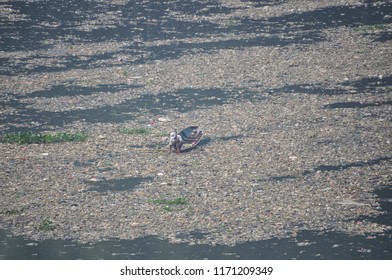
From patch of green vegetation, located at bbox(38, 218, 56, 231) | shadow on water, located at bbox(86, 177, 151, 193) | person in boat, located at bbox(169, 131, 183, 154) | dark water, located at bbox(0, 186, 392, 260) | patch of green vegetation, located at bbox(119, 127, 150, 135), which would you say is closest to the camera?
dark water, located at bbox(0, 186, 392, 260)

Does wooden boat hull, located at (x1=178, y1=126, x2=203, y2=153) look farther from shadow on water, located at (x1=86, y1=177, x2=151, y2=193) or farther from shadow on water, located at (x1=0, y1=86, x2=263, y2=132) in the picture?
shadow on water, located at (x1=0, y1=86, x2=263, y2=132)

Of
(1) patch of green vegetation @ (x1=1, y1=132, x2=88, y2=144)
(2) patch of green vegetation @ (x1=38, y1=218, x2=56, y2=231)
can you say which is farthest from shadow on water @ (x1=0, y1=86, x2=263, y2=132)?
(2) patch of green vegetation @ (x1=38, y1=218, x2=56, y2=231)

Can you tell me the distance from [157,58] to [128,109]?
140 inches

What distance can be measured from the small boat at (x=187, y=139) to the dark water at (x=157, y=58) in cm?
125

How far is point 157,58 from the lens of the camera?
58.4 feet

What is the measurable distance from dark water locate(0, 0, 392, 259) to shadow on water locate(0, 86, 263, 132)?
0.02m

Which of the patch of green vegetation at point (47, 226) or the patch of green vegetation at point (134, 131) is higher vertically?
the patch of green vegetation at point (134, 131)

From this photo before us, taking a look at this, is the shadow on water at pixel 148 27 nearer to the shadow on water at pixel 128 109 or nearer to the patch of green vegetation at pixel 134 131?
the shadow on water at pixel 128 109

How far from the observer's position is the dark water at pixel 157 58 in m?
8.93

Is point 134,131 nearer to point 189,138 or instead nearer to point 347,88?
point 189,138

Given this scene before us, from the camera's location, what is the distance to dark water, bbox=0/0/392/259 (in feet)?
29.3

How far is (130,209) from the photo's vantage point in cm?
1014

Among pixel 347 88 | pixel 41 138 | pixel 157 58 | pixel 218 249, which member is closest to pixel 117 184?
pixel 41 138

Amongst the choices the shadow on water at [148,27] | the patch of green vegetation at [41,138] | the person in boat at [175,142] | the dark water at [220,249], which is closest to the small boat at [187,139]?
the person in boat at [175,142]
